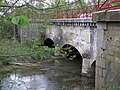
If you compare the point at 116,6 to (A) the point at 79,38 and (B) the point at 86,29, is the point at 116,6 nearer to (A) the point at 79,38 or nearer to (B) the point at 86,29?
(B) the point at 86,29

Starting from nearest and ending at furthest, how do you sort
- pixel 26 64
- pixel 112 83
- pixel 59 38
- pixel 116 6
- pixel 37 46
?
1. pixel 116 6
2. pixel 112 83
3. pixel 37 46
4. pixel 26 64
5. pixel 59 38

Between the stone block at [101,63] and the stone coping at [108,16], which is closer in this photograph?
the stone coping at [108,16]

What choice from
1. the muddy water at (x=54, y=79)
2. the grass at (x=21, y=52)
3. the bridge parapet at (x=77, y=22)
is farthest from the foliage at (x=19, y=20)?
the bridge parapet at (x=77, y=22)

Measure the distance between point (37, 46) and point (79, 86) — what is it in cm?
638

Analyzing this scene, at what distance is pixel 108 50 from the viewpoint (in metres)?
6.12

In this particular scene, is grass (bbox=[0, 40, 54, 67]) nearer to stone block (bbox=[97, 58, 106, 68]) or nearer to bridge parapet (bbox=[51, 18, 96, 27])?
stone block (bbox=[97, 58, 106, 68])

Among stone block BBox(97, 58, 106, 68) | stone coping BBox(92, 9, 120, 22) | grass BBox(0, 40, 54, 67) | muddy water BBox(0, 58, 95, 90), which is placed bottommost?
muddy water BBox(0, 58, 95, 90)

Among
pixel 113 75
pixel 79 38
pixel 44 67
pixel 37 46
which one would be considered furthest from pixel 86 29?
pixel 113 75

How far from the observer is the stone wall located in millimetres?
5660

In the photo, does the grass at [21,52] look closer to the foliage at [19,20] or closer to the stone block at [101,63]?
the stone block at [101,63]

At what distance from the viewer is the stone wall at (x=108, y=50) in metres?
5.66

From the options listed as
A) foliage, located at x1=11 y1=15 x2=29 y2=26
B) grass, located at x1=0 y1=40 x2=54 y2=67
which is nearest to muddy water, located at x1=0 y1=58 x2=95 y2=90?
grass, located at x1=0 y1=40 x2=54 y2=67

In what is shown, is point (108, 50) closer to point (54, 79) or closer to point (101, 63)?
point (101, 63)

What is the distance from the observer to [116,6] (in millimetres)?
5477
